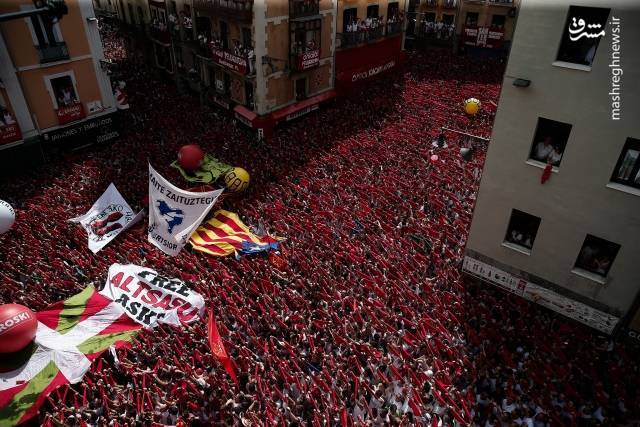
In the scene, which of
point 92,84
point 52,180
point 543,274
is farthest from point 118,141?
point 543,274

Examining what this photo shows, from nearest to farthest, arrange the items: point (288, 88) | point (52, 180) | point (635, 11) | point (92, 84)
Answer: point (635, 11) → point (52, 180) → point (92, 84) → point (288, 88)

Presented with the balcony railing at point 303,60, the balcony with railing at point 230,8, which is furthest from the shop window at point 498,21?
the balcony with railing at point 230,8

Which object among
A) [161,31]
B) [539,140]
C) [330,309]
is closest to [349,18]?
[161,31]

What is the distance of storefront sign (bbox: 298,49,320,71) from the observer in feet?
88.6

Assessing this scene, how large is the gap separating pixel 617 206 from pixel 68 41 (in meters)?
26.4

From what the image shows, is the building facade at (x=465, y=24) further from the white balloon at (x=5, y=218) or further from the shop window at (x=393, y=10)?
the white balloon at (x=5, y=218)

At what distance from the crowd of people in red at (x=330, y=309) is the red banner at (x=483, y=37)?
17.4 m

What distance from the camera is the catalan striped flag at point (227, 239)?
675 inches

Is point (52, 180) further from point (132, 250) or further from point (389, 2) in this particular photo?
point (389, 2)

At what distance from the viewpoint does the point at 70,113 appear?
24453 millimetres

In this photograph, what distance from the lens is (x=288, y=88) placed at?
2850cm

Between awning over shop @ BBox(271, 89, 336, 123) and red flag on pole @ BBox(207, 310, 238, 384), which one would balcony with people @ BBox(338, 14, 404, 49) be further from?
red flag on pole @ BBox(207, 310, 238, 384)

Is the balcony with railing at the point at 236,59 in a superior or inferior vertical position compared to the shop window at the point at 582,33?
inferior

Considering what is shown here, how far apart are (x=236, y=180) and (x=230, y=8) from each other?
11.2 meters
